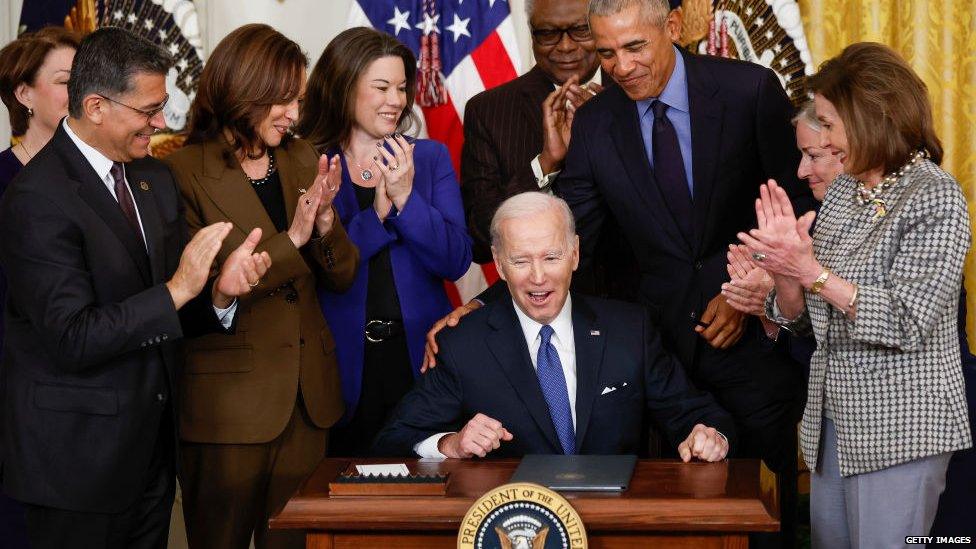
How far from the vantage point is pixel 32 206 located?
3.06 metres

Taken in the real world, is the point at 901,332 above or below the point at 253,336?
above

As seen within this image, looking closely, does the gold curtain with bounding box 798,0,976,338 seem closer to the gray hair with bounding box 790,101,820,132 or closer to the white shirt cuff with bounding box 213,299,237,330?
the gray hair with bounding box 790,101,820,132

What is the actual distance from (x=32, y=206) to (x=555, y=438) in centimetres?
144

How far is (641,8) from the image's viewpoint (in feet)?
12.1

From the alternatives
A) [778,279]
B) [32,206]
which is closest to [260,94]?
[32,206]

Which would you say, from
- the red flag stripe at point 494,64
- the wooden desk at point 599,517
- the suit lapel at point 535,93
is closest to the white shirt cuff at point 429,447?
the wooden desk at point 599,517

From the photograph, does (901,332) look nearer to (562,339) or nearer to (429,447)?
(562,339)

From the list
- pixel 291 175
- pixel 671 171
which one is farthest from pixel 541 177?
pixel 291 175

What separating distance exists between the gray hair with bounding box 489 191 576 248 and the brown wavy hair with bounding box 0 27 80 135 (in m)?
1.75

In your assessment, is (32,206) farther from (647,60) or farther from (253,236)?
(647,60)

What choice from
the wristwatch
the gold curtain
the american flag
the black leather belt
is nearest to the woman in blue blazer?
the black leather belt

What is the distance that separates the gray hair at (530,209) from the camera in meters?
3.43

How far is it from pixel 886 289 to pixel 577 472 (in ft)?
2.71

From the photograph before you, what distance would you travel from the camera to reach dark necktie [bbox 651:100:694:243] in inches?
148
